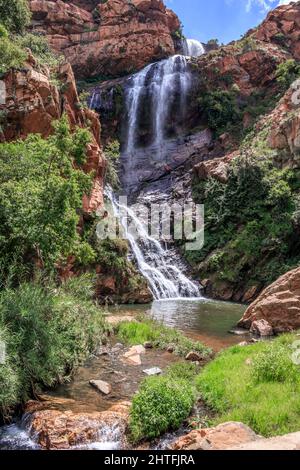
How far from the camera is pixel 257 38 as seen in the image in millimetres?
45281

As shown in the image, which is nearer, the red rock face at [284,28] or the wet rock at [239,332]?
the wet rock at [239,332]

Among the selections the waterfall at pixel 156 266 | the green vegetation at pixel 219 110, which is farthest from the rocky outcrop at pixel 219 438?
the green vegetation at pixel 219 110

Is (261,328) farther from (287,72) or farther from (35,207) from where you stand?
(287,72)

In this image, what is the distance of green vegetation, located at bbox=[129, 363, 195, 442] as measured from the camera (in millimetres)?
6836

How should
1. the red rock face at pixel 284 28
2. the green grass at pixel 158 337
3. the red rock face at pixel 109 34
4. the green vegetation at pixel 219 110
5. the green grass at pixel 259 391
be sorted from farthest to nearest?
the red rock face at pixel 109 34, the red rock face at pixel 284 28, the green vegetation at pixel 219 110, the green grass at pixel 158 337, the green grass at pixel 259 391

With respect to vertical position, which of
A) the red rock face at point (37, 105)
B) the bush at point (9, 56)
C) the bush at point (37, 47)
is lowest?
the red rock face at point (37, 105)

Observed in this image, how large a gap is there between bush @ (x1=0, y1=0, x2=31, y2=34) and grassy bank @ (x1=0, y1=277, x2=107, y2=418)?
69.8 ft

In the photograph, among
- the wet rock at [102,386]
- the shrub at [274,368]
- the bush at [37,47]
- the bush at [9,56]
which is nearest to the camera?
the shrub at [274,368]

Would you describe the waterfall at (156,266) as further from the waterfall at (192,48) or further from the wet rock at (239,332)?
the waterfall at (192,48)

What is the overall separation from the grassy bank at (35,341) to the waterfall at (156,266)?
13.8 metres

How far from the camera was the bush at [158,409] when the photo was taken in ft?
22.4

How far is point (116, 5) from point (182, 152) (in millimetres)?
22560

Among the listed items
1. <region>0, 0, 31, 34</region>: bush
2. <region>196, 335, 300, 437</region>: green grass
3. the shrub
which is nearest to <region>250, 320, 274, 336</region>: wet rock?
<region>196, 335, 300, 437</region>: green grass

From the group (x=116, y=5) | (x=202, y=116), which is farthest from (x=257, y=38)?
(x=116, y=5)
